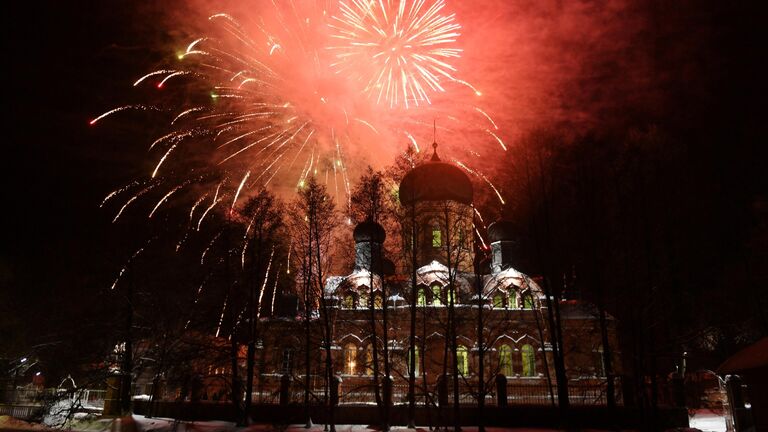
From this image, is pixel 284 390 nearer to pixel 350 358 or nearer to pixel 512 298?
pixel 350 358

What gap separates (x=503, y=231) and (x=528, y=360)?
34.9ft

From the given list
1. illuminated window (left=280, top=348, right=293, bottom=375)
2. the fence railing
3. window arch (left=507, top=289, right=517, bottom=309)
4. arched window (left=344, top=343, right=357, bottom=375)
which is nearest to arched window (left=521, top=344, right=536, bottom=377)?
the fence railing

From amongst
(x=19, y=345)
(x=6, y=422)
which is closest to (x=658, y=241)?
(x=6, y=422)

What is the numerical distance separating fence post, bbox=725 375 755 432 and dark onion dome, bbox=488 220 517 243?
21992 millimetres

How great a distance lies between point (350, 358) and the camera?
107 ft

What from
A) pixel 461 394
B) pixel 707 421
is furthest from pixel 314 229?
pixel 707 421

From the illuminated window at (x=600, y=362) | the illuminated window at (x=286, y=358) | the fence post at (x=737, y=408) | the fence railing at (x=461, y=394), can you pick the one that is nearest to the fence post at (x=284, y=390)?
the fence railing at (x=461, y=394)

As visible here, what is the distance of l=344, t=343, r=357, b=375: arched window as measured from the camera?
31972mm

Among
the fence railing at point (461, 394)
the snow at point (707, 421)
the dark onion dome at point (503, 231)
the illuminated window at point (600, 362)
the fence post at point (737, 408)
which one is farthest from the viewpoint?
the dark onion dome at point (503, 231)

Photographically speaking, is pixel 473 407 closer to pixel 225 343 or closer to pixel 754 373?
pixel 754 373

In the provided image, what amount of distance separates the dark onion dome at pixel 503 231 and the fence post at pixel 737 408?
72.2 ft

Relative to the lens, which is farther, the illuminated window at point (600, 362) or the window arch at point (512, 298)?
the window arch at point (512, 298)

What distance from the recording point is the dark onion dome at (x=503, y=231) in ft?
129

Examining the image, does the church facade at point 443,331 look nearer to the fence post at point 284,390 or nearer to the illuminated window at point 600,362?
the illuminated window at point 600,362
